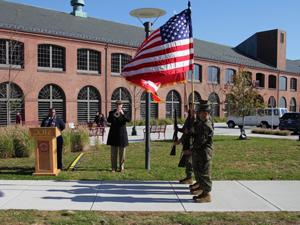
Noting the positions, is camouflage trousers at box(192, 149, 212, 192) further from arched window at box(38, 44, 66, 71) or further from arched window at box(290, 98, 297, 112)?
arched window at box(290, 98, 297, 112)

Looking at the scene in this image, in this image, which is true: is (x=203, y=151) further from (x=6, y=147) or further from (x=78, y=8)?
(x=78, y=8)

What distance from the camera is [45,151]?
9.88m

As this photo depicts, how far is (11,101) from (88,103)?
9171mm

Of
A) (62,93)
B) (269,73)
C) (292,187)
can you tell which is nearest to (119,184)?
(292,187)

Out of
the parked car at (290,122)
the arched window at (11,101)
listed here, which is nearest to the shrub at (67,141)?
the arched window at (11,101)

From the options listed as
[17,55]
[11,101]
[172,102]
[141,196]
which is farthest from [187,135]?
[172,102]

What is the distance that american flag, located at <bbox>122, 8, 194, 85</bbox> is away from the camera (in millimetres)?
9430

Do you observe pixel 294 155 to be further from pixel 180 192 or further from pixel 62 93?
pixel 62 93

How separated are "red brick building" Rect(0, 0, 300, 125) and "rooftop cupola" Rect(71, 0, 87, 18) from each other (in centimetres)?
116

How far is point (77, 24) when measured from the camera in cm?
4072

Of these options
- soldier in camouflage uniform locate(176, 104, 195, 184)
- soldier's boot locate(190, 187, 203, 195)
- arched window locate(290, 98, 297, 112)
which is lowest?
soldier's boot locate(190, 187, 203, 195)

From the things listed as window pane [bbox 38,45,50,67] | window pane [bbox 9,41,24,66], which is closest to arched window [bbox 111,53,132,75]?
window pane [bbox 38,45,50,67]

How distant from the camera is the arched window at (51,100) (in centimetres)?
3491

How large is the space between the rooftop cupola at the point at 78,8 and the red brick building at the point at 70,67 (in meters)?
1.16
